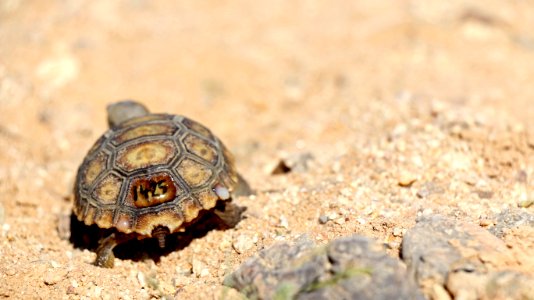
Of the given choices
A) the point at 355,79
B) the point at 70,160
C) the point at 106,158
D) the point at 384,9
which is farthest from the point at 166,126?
the point at 384,9

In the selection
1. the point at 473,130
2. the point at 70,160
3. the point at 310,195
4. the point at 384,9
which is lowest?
the point at 70,160

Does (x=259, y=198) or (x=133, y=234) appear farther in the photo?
(x=259, y=198)

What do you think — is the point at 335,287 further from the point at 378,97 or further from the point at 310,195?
the point at 378,97

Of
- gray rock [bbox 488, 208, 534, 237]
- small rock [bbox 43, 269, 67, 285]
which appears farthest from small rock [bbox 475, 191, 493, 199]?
small rock [bbox 43, 269, 67, 285]

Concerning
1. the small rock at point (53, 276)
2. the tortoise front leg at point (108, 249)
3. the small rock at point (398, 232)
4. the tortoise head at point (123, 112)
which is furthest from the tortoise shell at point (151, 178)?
the small rock at point (398, 232)

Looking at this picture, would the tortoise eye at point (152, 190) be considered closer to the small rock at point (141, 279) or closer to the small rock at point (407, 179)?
the small rock at point (141, 279)

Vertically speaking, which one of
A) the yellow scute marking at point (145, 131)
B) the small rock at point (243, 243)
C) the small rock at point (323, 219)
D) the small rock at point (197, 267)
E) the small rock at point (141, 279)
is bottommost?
the small rock at point (141, 279)

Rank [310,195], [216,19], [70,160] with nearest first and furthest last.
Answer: [310,195] < [70,160] < [216,19]
